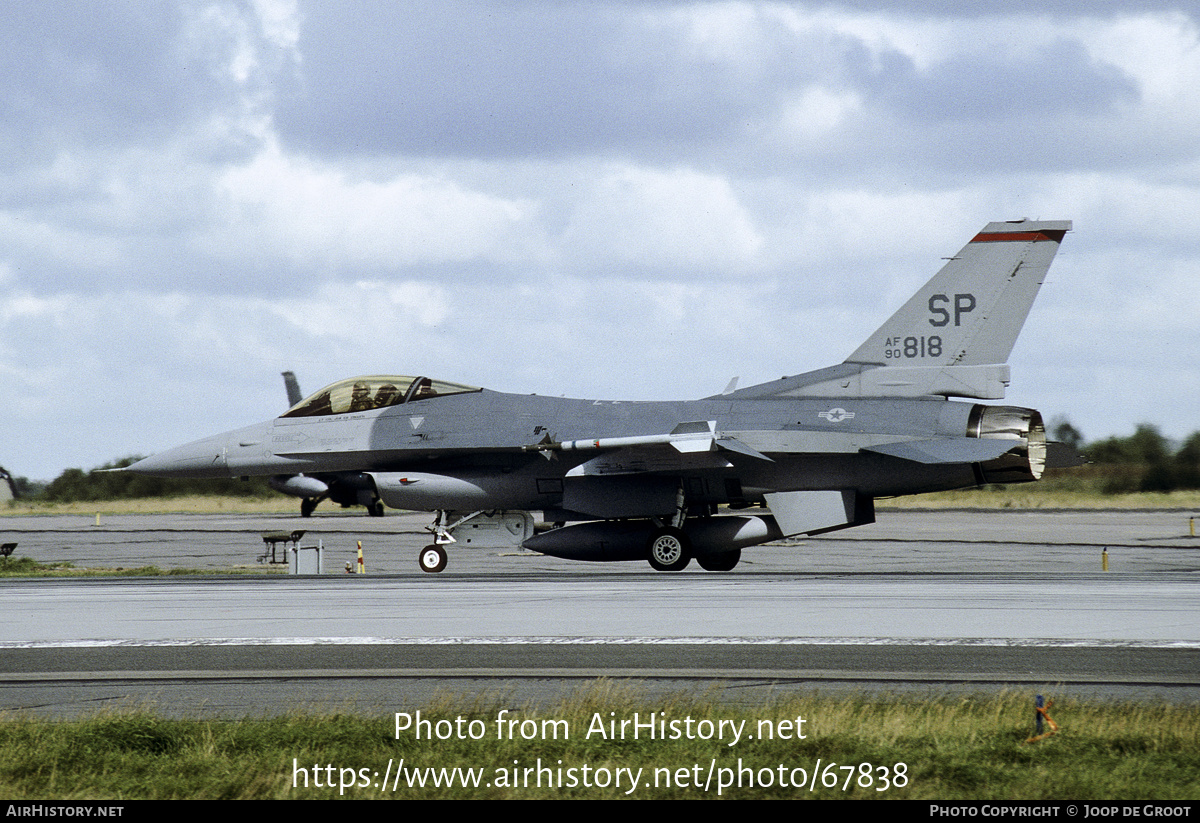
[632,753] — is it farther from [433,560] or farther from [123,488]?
[123,488]

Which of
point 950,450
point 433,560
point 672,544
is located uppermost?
point 950,450

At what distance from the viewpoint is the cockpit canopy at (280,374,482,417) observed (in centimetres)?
2395

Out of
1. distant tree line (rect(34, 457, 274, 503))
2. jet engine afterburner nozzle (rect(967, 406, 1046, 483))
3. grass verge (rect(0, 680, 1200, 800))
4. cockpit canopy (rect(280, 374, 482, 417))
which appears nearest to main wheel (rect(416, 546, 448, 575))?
cockpit canopy (rect(280, 374, 482, 417))

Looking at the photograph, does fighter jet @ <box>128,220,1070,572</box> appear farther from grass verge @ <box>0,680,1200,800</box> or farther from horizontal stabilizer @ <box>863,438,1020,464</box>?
grass verge @ <box>0,680,1200,800</box>

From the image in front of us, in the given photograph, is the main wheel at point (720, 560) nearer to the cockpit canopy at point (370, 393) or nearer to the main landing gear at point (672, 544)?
the main landing gear at point (672, 544)

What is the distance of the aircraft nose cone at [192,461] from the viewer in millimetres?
24688

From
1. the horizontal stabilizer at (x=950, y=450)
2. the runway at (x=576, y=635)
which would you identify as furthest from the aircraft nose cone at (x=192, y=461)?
the horizontal stabilizer at (x=950, y=450)

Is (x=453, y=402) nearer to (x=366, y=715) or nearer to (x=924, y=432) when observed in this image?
(x=924, y=432)

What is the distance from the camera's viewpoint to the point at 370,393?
24.1 metres

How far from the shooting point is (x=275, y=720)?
7.82 meters

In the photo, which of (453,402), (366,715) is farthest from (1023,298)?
(366,715)

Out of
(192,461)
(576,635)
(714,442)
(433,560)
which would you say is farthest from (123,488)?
(576,635)

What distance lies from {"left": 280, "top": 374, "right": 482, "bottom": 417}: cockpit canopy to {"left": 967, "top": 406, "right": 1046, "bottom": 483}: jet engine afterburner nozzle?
30.8 feet

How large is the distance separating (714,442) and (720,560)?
312 centimetres
